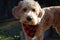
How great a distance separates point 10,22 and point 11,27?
87 cm

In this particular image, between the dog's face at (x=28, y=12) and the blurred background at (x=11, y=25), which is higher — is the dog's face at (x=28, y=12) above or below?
above

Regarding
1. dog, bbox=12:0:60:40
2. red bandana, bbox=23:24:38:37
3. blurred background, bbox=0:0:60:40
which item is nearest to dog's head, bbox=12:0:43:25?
dog, bbox=12:0:60:40

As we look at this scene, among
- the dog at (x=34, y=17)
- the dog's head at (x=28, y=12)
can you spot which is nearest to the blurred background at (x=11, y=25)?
the dog at (x=34, y=17)

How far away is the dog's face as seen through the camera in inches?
153

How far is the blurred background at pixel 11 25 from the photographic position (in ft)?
19.9

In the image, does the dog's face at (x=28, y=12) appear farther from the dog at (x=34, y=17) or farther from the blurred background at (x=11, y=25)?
the blurred background at (x=11, y=25)

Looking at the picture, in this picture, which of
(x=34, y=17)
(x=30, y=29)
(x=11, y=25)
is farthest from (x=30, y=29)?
(x=11, y=25)

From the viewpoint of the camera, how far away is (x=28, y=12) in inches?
154

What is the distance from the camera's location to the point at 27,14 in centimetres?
388

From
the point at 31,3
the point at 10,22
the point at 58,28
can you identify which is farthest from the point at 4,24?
the point at 31,3

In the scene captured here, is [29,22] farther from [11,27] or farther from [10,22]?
[10,22]

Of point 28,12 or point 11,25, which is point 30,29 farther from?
point 11,25

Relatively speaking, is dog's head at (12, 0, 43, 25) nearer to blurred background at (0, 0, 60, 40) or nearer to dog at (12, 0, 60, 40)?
dog at (12, 0, 60, 40)

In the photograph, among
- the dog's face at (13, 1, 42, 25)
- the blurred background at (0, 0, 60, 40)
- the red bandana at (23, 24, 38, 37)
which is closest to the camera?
the dog's face at (13, 1, 42, 25)
